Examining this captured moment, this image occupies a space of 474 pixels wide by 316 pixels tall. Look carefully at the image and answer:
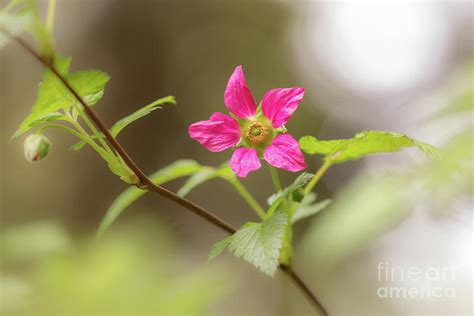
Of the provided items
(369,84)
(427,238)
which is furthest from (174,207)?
(427,238)

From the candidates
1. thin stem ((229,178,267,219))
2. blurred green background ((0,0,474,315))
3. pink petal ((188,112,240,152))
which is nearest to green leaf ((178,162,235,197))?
thin stem ((229,178,267,219))

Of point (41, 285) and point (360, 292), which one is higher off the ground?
point (41, 285)

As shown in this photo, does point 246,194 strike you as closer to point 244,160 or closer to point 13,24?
point 244,160

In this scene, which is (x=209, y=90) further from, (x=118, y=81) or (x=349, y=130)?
(x=349, y=130)

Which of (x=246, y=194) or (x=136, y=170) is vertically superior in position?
(x=136, y=170)

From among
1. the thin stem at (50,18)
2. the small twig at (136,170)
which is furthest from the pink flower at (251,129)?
the thin stem at (50,18)

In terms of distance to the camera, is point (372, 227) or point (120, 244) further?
point (120, 244)

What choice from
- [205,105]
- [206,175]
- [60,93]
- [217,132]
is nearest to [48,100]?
[60,93]

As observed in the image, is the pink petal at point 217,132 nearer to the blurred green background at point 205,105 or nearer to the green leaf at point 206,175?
the green leaf at point 206,175
